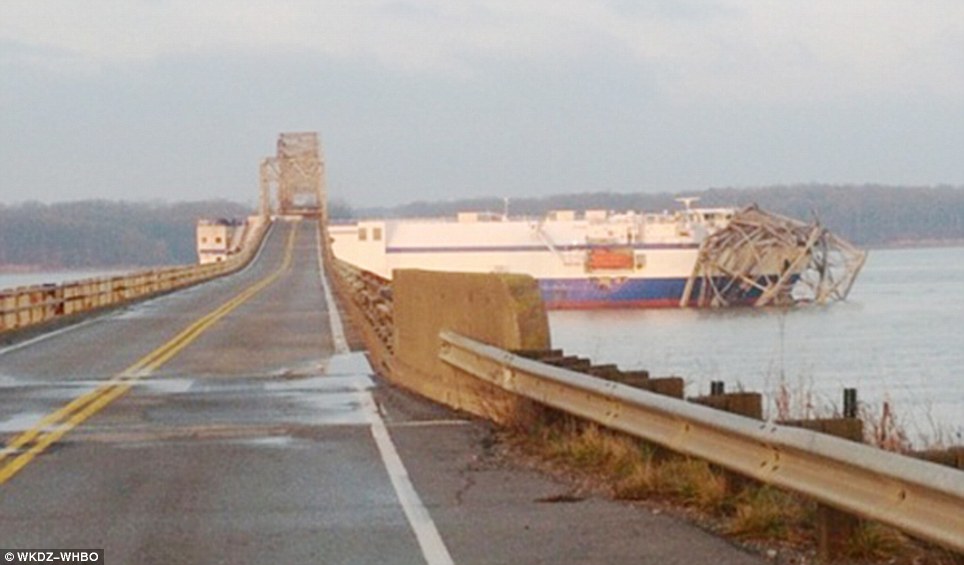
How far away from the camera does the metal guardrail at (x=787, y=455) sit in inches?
300

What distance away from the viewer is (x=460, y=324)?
18578 mm

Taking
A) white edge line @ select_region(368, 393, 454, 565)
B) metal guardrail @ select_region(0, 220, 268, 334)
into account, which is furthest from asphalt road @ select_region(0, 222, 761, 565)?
metal guardrail @ select_region(0, 220, 268, 334)

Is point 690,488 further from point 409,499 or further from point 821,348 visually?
point 821,348

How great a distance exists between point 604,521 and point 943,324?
69046 mm

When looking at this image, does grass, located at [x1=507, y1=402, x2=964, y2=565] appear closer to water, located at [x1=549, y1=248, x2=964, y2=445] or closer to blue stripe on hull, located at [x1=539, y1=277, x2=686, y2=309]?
water, located at [x1=549, y1=248, x2=964, y2=445]

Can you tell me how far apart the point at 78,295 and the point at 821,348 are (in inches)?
1244

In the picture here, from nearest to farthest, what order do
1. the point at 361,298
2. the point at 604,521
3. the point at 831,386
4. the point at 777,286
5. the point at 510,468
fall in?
1. the point at 604,521
2. the point at 510,468
3. the point at 361,298
4. the point at 831,386
5. the point at 777,286

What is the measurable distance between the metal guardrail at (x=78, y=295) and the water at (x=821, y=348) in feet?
38.0

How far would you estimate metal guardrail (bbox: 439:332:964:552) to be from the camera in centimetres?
763

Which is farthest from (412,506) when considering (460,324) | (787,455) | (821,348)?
(821,348)

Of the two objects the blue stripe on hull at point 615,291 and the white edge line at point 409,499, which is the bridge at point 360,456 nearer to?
the white edge line at point 409,499

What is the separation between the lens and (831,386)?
130 feet

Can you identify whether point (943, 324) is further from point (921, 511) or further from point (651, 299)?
point (921, 511)

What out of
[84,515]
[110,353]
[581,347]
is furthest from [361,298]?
[581,347]
